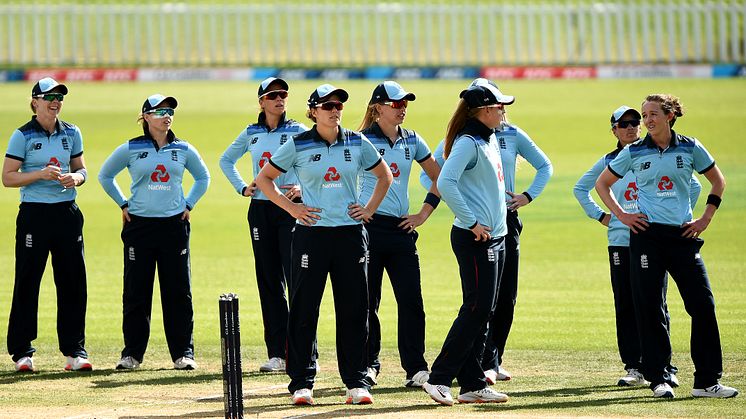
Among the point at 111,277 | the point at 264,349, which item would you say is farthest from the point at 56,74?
the point at 264,349

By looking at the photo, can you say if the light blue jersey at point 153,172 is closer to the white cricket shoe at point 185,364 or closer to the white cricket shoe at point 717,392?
the white cricket shoe at point 185,364

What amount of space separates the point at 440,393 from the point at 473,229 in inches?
46.3

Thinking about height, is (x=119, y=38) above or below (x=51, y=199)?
above

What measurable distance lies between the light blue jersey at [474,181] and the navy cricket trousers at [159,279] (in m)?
2.93

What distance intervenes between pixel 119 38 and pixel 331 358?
113ft

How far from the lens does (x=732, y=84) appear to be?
1439 inches

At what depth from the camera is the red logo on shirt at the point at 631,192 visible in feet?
32.9

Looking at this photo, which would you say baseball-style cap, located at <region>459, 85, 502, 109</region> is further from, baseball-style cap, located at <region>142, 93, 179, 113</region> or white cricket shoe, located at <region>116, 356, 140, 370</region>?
white cricket shoe, located at <region>116, 356, 140, 370</region>

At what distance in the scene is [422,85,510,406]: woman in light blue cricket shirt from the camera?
8.68 metres

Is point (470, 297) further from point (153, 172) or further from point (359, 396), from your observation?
point (153, 172)

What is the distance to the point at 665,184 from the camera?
9094 millimetres

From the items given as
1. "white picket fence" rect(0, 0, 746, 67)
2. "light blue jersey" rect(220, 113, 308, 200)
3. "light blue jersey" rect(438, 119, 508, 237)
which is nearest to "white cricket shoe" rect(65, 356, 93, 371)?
"light blue jersey" rect(220, 113, 308, 200)

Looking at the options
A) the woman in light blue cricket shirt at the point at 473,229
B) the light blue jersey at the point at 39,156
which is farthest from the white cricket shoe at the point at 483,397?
the light blue jersey at the point at 39,156

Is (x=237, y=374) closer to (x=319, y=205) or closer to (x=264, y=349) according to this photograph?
(x=319, y=205)
